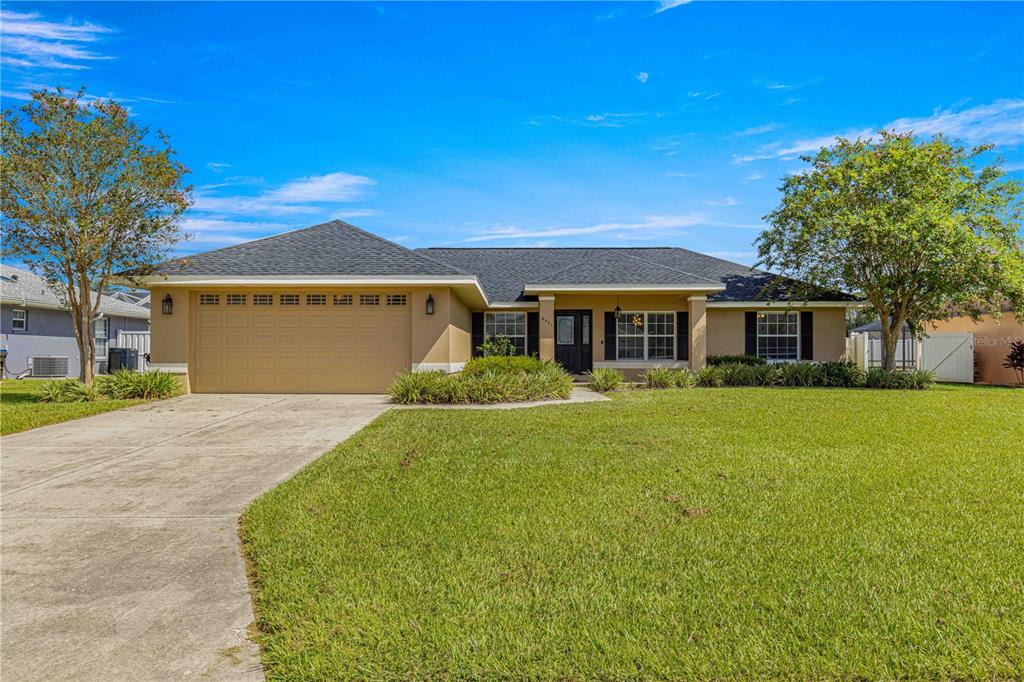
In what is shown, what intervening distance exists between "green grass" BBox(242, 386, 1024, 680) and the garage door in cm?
728

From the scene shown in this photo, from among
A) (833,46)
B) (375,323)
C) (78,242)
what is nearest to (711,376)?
(833,46)

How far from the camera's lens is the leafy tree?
18375 millimetres

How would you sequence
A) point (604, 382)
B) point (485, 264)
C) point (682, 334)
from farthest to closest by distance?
point (485, 264), point (682, 334), point (604, 382)

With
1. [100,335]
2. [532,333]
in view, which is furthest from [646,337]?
[100,335]

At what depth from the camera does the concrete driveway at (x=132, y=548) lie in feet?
9.23

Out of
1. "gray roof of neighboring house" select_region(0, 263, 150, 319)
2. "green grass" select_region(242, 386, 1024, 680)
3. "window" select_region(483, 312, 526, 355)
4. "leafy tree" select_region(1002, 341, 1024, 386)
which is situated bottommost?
"green grass" select_region(242, 386, 1024, 680)

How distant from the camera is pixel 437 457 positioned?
670 centimetres

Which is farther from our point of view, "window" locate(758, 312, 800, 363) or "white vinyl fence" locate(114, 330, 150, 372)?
"white vinyl fence" locate(114, 330, 150, 372)

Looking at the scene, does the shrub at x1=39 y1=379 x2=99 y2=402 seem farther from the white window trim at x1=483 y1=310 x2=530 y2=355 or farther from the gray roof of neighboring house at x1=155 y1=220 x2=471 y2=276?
the white window trim at x1=483 y1=310 x2=530 y2=355

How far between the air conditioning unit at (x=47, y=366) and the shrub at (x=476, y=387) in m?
16.2

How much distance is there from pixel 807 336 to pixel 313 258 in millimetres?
15358

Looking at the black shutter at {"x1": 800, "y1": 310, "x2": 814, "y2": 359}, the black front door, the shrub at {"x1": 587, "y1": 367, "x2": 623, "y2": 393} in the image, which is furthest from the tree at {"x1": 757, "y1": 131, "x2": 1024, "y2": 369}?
the shrub at {"x1": 587, "y1": 367, "x2": 623, "y2": 393}

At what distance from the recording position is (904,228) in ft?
48.7

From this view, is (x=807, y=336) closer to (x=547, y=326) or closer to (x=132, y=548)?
(x=547, y=326)
